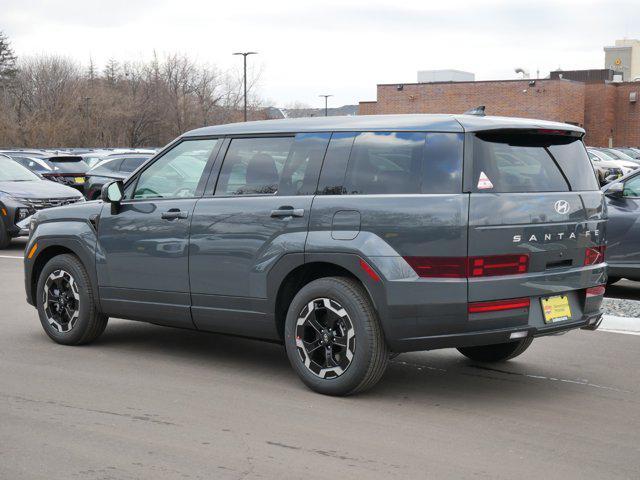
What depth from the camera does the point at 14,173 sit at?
18203 millimetres

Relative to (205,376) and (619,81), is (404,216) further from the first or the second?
(619,81)

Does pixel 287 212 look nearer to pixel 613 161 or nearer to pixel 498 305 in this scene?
pixel 498 305

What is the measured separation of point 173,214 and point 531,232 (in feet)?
8.98

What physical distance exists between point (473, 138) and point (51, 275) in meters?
4.01

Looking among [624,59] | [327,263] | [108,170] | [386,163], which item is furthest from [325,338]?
[624,59]

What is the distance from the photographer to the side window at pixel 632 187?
37.7 ft

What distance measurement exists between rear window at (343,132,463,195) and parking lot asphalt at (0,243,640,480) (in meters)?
1.43

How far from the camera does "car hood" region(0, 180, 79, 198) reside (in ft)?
55.8

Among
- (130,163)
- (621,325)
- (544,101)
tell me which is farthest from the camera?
(544,101)

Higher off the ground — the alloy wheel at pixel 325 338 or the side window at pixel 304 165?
the side window at pixel 304 165

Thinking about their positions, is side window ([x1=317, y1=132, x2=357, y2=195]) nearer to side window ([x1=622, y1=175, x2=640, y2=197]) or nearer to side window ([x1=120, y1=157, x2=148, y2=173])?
side window ([x1=622, y1=175, x2=640, y2=197])

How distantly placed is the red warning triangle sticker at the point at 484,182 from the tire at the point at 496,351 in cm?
176

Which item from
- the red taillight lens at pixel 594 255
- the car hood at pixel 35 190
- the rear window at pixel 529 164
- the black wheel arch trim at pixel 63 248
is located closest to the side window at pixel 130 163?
the car hood at pixel 35 190

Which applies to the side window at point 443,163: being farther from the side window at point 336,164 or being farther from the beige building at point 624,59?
the beige building at point 624,59
